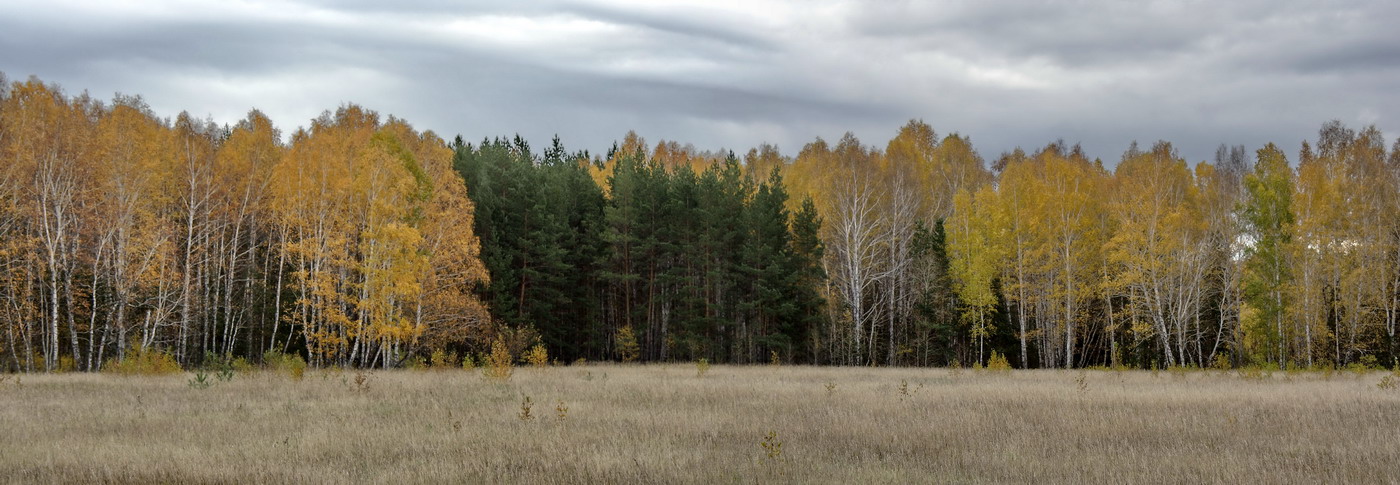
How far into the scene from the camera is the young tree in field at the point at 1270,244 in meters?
33.6

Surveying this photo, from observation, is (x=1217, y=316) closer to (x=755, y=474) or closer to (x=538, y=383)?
(x=538, y=383)

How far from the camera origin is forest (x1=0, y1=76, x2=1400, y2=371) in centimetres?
2678

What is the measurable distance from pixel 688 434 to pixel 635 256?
2679cm

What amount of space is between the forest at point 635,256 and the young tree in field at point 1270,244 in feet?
0.36

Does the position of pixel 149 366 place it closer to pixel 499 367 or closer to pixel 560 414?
pixel 499 367

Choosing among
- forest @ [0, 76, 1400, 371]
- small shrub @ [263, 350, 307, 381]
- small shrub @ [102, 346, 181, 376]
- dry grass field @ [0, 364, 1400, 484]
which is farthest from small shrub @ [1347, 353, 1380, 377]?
small shrub @ [102, 346, 181, 376]

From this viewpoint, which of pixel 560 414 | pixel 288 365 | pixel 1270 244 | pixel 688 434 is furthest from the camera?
pixel 1270 244

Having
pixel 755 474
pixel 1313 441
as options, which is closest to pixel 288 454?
pixel 755 474

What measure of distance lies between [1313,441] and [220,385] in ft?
64.8

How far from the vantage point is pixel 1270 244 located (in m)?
34.0

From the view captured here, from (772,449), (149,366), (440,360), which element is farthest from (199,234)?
(772,449)

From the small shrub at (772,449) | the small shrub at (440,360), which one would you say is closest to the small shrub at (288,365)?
the small shrub at (440,360)

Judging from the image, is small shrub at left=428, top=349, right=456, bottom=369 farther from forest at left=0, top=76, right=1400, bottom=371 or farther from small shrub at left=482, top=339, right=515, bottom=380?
small shrub at left=482, top=339, right=515, bottom=380

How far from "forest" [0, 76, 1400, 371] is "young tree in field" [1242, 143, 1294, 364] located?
0.36ft
